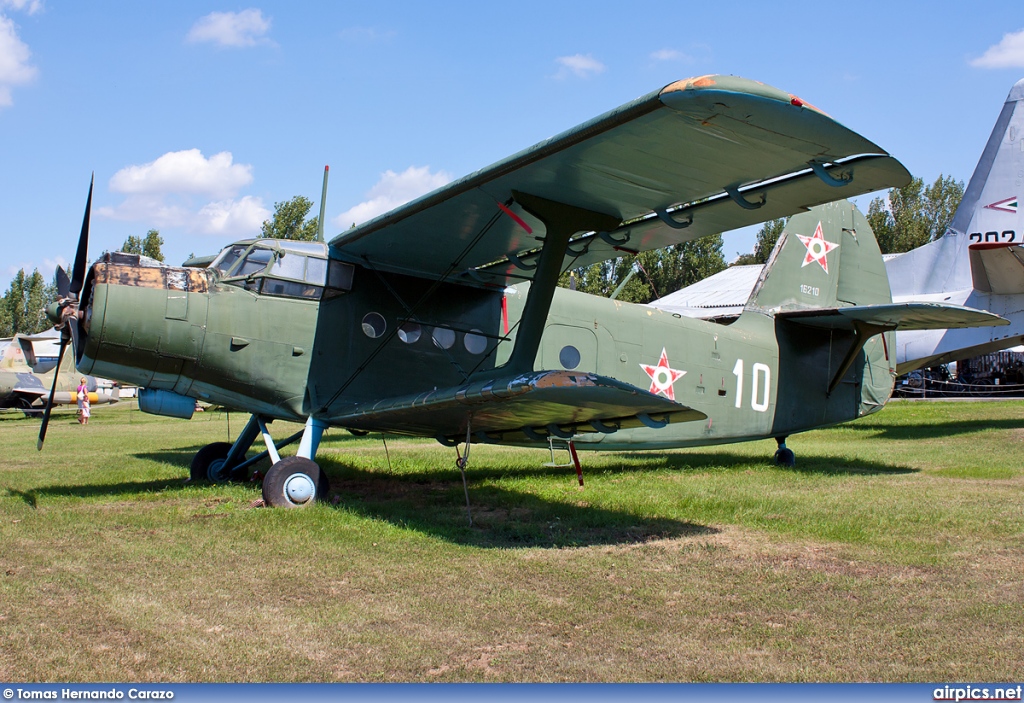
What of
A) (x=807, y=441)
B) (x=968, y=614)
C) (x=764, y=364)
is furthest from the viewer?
(x=807, y=441)

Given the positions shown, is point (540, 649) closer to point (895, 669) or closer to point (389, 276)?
point (895, 669)

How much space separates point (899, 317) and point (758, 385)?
6.39 ft

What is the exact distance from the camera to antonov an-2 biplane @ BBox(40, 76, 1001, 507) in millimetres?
5676

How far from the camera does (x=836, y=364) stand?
11.4 metres

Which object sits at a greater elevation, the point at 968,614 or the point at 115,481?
the point at 968,614

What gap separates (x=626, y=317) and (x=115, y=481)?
648 cm

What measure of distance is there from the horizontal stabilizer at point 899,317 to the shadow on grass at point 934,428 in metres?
5.76

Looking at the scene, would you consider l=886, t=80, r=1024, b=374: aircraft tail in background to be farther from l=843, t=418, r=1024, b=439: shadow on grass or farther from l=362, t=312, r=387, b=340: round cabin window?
l=362, t=312, r=387, b=340: round cabin window

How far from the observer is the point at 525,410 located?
6.54 metres

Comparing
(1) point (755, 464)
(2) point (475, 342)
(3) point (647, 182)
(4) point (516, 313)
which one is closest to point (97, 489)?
(2) point (475, 342)

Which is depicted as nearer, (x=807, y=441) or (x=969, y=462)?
(x=969, y=462)

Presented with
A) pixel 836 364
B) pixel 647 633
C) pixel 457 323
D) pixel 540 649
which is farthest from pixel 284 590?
pixel 836 364

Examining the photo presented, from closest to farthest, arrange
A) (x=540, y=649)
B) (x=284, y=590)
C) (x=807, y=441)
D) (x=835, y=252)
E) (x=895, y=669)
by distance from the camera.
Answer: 1. (x=895, y=669)
2. (x=540, y=649)
3. (x=284, y=590)
4. (x=835, y=252)
5. (x=807, y=441)

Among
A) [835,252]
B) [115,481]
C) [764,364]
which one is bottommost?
[115,481]
